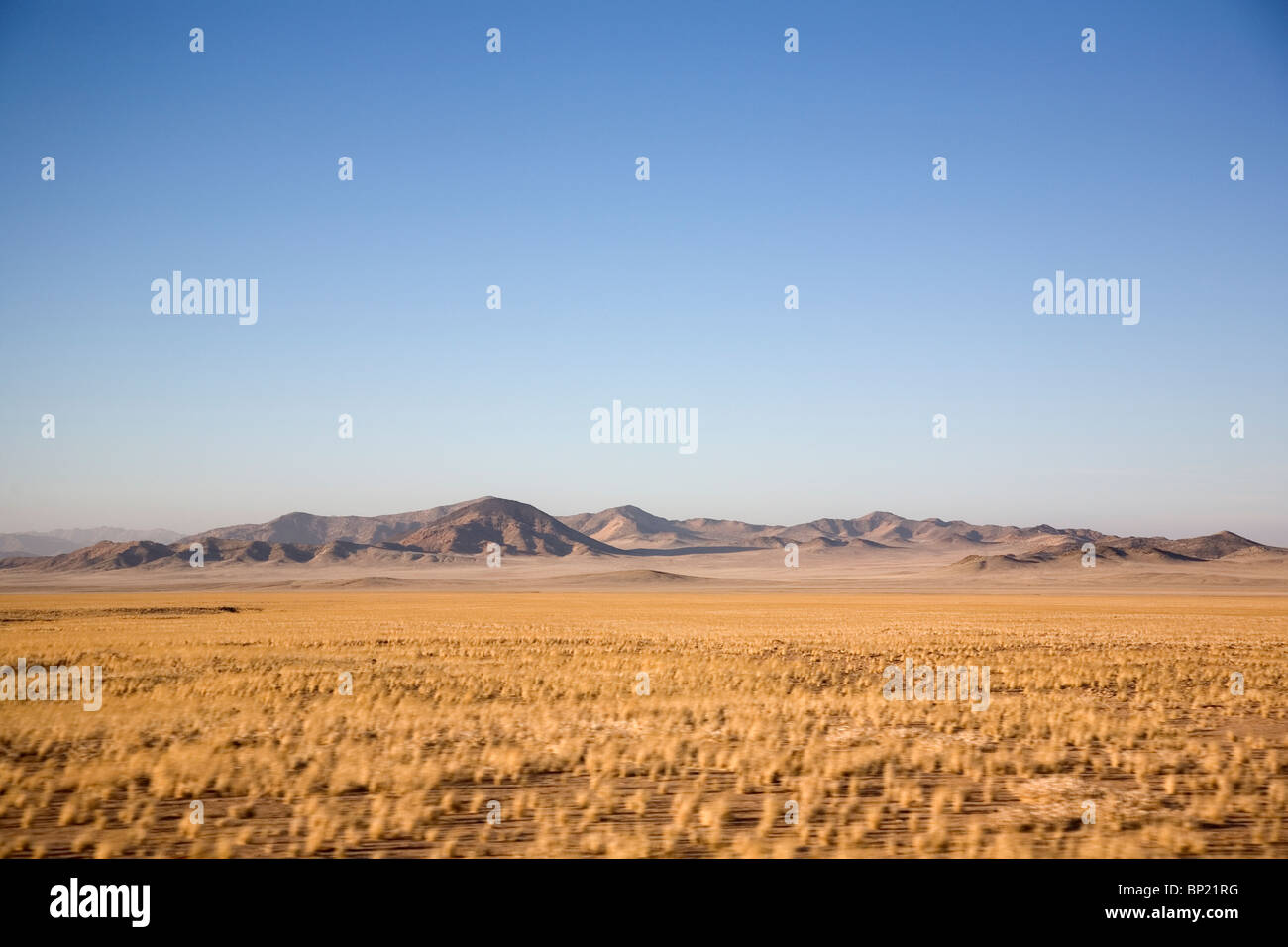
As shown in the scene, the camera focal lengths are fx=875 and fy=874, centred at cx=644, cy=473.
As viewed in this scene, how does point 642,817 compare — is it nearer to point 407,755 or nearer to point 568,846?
point 568,846

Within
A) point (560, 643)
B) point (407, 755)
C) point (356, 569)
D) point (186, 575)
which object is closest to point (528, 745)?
point (407, 755)

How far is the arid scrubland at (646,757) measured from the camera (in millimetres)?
8859

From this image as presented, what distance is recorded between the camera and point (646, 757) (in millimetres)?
12875

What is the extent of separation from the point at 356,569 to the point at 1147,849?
170850mm

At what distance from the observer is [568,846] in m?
8.53

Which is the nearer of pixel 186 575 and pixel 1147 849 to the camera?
pixel 1147 849

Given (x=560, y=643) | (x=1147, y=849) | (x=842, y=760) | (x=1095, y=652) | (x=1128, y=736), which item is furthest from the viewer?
(x=560, y=643)

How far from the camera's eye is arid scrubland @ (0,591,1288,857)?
8.86 m

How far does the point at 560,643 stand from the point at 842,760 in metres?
21.7

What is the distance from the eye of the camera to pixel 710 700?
18.7 meters
